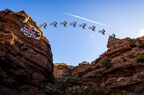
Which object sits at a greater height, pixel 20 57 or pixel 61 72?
pixel 20 57

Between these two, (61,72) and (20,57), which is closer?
(20,57)

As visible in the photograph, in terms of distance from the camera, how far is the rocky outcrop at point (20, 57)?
20.9 metres

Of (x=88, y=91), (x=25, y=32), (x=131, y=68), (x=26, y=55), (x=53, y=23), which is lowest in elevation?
(x=88, y=91)

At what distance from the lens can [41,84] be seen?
2672cm

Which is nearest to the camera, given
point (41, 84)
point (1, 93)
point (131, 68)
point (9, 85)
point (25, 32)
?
point (1, 93)

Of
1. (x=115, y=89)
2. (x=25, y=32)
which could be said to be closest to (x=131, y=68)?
(x=115, y=89)

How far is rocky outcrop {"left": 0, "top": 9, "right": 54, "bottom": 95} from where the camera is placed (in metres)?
20.9

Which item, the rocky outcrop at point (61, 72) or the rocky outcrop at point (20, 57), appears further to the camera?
the rocky outcrop at point (61, 72)

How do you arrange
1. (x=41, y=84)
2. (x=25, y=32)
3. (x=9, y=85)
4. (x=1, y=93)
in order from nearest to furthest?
(x=1, y=93) → (x=9, y=85) → (x=41, y=84) → (x=25, y=32)

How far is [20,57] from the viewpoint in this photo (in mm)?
25234

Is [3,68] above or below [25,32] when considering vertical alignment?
below

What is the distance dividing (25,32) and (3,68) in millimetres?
12604

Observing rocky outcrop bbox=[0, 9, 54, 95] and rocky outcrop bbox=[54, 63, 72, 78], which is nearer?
rocky outcrop bbox=[0, 9, 54, 95]

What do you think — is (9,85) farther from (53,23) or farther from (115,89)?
(115,89)
